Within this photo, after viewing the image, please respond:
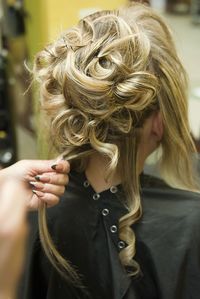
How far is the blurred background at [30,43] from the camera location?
209 cm

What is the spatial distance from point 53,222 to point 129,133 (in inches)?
10.2

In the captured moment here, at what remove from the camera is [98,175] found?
3.16 ft

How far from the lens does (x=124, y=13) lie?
93 centimetres

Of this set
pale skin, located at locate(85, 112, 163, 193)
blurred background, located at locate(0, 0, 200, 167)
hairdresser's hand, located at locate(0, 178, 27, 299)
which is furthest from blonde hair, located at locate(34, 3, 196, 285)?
blurred background, located at locate(0, 0, 200, 167)

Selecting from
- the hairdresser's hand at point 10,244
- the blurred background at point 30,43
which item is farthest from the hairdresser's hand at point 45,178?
the blurred background at point 30,43

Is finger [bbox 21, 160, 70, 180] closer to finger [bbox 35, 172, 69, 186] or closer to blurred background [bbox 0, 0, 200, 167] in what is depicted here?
finger [bbox 35, 172, 69, 186]

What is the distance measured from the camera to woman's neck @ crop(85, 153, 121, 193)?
0.95 meters

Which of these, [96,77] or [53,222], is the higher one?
[96,77]

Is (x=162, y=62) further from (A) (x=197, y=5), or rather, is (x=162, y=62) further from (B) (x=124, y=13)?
(A) (x=197, y=5)

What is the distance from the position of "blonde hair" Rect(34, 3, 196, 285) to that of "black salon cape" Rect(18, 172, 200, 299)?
0.08 ft

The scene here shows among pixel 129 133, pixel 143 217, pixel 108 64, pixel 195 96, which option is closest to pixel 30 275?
pixel 143 217

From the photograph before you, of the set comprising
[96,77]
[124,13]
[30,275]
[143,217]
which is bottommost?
[30,275]

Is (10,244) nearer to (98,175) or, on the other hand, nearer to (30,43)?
(98,175)

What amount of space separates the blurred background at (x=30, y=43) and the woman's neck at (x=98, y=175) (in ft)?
2.61
